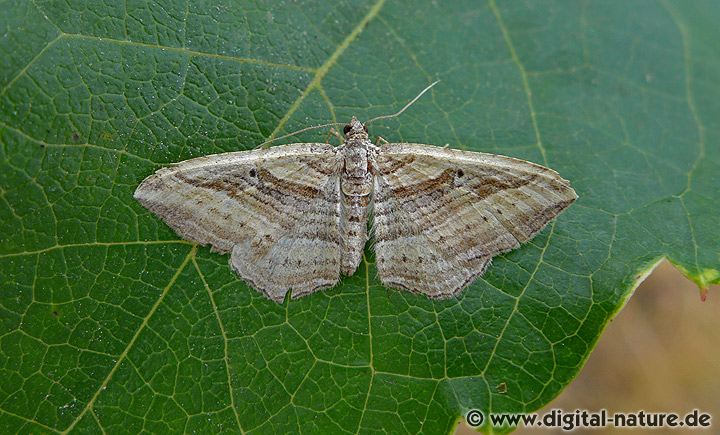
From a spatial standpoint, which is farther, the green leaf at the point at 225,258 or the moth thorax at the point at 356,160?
the moth thorax at the point at 356,160

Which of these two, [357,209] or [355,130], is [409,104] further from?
[357,209]

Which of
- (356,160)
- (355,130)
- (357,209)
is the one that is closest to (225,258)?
(357,209)

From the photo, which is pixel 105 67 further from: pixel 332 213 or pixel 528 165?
pixel 528 165

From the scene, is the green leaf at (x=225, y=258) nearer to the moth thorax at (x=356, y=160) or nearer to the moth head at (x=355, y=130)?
the moth head at (x=355, y=130)

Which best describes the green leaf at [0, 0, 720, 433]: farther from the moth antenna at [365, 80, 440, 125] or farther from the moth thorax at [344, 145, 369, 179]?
the moth thorax at [344, 145, 369, 179]

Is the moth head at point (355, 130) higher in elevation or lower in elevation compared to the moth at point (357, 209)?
higher

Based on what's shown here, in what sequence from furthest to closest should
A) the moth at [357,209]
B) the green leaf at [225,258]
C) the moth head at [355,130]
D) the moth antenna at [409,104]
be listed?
the moth antenna at [409,104]
the moth head at [355,130]
the moth at [357,209]
the green leaf at [225,258]

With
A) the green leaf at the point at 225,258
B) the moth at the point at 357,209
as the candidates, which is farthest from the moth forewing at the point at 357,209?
the green leaf at the point at 225,258

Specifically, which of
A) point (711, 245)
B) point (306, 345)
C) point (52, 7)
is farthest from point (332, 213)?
point (711, 245)
